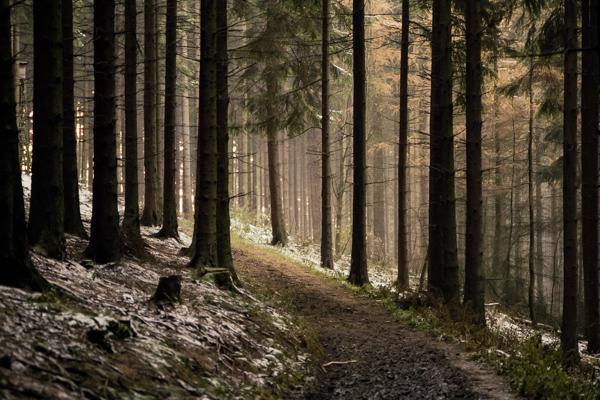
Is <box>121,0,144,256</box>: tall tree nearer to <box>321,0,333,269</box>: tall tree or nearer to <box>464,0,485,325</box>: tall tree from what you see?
<box>321,0,333,269</box>: tall tree

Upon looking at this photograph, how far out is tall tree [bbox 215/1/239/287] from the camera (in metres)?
11.7

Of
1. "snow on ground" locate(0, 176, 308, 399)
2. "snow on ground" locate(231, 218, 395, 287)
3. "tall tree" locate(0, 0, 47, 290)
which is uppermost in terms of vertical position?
"tall tree" locate(0, 0, 47, 290)

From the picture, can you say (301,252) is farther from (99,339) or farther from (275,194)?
(99,339)

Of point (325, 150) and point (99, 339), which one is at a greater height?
point (325, 150)

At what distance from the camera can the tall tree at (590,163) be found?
456 inches

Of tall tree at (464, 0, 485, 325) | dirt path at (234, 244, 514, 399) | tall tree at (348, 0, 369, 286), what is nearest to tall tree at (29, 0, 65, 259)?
dirt path at (234, 244, 514, 399)

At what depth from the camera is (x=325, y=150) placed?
19.2 metres

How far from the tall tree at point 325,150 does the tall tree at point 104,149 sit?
10363 millimetres

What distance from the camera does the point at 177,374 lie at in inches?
225

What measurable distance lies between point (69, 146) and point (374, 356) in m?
6.44

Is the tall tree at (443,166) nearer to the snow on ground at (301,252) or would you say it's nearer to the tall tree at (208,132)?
the tall tree at (208,132)

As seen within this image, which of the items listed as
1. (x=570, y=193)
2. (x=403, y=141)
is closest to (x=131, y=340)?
(x=570, y=193)

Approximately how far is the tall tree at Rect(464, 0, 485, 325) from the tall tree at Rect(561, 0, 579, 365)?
1.58 metres

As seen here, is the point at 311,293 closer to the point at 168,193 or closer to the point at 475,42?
the point at 168,193
